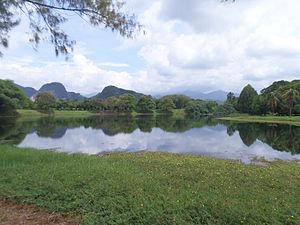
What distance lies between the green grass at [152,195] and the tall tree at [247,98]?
85.3 metres

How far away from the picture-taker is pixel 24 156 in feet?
42.2

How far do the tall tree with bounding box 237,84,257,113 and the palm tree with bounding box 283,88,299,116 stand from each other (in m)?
17.4

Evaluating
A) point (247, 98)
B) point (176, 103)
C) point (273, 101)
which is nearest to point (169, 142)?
point (273, 101)

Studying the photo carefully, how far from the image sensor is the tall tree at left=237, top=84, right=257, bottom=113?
91688mm

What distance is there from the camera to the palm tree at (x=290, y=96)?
71287 millimetres

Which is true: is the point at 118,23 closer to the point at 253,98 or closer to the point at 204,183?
the point at 204,183

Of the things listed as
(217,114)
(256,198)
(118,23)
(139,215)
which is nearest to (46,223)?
(139,215)

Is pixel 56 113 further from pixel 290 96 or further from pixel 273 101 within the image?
pixel 290 96

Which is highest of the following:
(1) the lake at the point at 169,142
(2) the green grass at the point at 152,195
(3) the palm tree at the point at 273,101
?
(3) the palm tree at the point at 273,101

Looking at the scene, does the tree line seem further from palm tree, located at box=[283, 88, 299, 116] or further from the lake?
the lake

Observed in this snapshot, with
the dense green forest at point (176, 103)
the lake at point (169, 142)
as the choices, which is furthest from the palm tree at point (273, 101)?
the lake at point (169, 142)

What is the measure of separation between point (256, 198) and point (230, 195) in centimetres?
53

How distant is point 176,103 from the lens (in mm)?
140000

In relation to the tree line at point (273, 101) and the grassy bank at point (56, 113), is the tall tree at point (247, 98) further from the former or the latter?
the grassy bank at point (56, 113)
